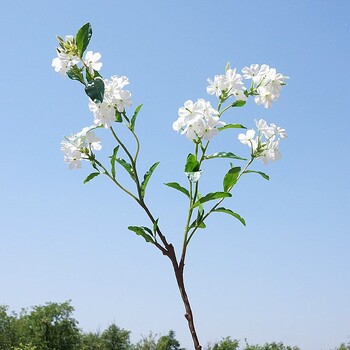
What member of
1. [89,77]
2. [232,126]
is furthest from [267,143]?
[89,77]

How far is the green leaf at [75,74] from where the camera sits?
244 cm

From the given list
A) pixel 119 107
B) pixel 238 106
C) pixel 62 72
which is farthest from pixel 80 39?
pixel 238 106

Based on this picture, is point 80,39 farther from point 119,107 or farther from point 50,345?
point 50,345

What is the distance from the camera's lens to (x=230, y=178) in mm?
2652

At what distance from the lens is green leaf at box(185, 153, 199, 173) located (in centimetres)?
250

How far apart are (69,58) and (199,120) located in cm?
62

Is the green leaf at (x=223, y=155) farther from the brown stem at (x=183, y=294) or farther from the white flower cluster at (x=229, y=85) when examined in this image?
the brown stem at (x=183, y=294)

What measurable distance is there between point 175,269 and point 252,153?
685mm

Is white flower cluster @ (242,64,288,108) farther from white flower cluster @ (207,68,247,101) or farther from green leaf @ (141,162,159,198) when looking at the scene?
green leaf @ (141,162,159,198)

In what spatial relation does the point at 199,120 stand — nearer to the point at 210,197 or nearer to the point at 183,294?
the point at 210,197

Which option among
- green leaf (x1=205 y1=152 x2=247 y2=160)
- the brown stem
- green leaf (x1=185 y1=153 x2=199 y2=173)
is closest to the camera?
the brown stem

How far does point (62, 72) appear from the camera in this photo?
8.08 ft

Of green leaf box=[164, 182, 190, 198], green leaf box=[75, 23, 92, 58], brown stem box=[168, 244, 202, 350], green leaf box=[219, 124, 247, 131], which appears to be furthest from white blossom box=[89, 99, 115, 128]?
brown stem box=[168, 244, 202, 350]

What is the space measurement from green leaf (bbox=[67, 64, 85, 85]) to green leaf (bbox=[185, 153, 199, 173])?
57 cm
